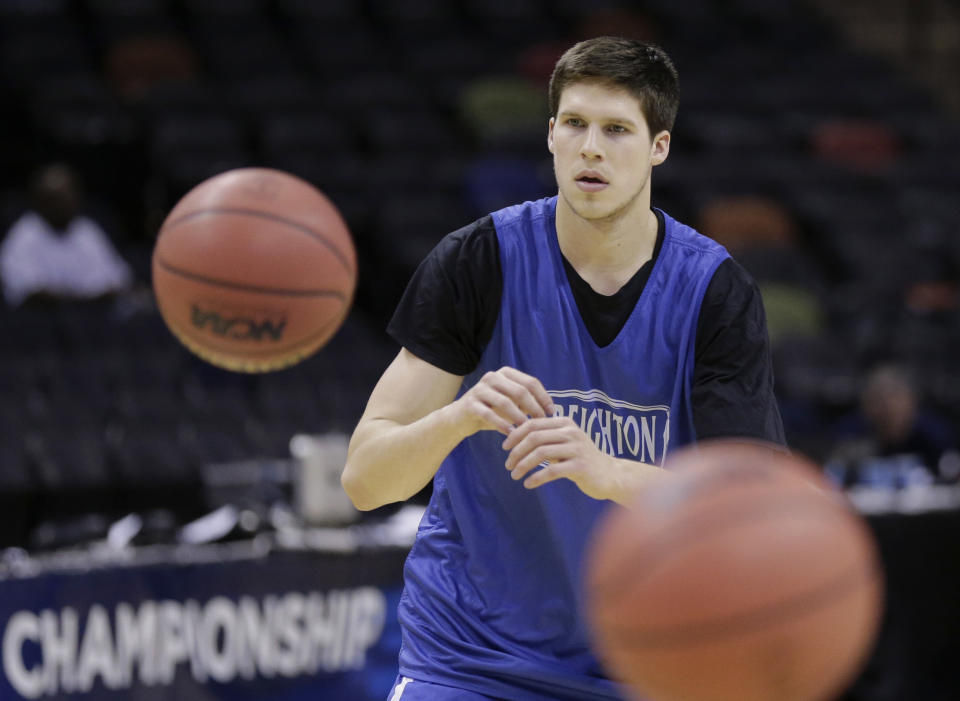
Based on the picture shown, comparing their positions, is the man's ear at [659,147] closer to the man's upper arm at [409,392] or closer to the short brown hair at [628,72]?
Answer: the short brown hair at [628,72]

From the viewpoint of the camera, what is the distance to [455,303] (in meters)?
3.05

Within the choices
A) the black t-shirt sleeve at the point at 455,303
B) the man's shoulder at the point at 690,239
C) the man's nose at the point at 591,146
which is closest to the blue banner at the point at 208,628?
the black t-shirt sleeve at the point at 455,303

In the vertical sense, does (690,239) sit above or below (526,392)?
above

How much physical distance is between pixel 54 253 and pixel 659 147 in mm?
5824

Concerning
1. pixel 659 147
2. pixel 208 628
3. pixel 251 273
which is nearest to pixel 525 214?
pixel 659 147

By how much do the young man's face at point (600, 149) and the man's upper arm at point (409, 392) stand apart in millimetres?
456

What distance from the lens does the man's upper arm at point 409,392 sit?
9.75 ft

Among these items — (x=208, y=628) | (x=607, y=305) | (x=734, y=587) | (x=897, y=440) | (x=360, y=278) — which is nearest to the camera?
(x=734, y=587)

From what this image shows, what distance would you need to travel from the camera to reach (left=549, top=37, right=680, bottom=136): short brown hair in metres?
2.97

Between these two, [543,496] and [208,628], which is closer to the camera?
[543,496]

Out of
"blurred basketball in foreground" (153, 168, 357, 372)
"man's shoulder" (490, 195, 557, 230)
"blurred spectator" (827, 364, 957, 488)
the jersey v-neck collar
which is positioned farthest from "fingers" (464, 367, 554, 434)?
"blurred spectator" (827, 364, 957, 488)

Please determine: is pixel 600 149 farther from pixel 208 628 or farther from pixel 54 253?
pixel 54 253

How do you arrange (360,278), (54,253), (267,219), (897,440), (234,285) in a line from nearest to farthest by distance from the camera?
1. (234,285)
2. (267,219)
3. (897,440)
4. (54,253)
5. (360,278)

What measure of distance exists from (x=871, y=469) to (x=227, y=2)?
7380 millimetres
